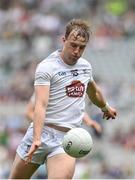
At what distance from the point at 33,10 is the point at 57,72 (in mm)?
14523

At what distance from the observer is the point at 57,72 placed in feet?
26.0

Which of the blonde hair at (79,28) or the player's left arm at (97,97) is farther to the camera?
the player's left arm at (97,97)

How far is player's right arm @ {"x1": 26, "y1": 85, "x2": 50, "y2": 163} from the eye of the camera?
7.53m

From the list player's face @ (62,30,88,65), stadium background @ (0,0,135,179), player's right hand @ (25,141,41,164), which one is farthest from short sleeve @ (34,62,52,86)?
stadium background @ (0,0,135,179)

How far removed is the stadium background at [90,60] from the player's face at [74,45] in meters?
6.47

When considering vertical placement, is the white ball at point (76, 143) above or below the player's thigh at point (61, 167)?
above

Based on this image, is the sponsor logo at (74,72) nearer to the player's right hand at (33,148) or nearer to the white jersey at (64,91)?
the white jersey at (64,91)

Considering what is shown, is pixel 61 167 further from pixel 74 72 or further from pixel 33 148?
pixel 74 72

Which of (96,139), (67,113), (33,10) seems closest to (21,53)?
(33,10)

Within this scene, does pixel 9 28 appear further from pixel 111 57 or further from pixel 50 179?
pixel 50 179

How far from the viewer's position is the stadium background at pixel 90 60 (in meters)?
15.8

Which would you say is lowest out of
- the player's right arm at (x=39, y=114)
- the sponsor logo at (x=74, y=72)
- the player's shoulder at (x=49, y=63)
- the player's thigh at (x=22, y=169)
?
the player's thigh at (x=22, y=169)

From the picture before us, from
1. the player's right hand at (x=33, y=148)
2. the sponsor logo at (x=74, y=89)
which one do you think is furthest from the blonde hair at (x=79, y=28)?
the player's right hand at (x=33, y=148)

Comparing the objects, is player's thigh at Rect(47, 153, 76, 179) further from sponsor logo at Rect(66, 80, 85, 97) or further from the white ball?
sponsor logo at Rect(66, 80, 85, 97)
